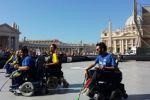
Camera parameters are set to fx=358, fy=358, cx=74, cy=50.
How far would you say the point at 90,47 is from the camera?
166 metres

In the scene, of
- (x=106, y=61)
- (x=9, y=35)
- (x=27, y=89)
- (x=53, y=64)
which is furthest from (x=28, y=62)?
(x=9, y=35)

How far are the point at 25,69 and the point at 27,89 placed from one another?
21.8 inches

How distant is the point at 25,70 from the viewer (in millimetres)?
9383

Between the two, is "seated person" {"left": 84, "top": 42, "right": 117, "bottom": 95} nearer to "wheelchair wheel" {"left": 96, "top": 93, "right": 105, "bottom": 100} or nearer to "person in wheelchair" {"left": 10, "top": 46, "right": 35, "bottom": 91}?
"wheelchair wheel" {"left": 96, "top": 93, "right": 105, "bottom": 100}

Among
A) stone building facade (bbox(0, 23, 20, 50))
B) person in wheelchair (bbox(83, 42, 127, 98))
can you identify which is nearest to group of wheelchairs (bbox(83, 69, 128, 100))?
person in wheelchair (bbox(83, 42, 127, 98))

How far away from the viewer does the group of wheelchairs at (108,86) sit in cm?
774

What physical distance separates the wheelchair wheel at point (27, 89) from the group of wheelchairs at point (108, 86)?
6.94 ft

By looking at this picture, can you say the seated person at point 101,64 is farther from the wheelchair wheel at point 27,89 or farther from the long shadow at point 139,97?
the wheelchair wheel at point 27,89

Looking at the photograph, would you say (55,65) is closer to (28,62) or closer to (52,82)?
(52,82)

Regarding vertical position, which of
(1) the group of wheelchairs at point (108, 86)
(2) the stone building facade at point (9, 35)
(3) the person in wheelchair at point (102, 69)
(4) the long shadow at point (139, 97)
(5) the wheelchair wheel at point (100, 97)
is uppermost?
(2) the stone building facade at point (9, 35)

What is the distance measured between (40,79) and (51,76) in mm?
656

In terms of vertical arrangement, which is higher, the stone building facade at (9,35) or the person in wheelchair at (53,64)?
the stone building facade at (9,35)

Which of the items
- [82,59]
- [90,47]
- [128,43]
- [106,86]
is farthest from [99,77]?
[90,47]

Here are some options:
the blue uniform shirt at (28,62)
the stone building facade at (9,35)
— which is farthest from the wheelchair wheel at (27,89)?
the stone building facade at (9,35)
